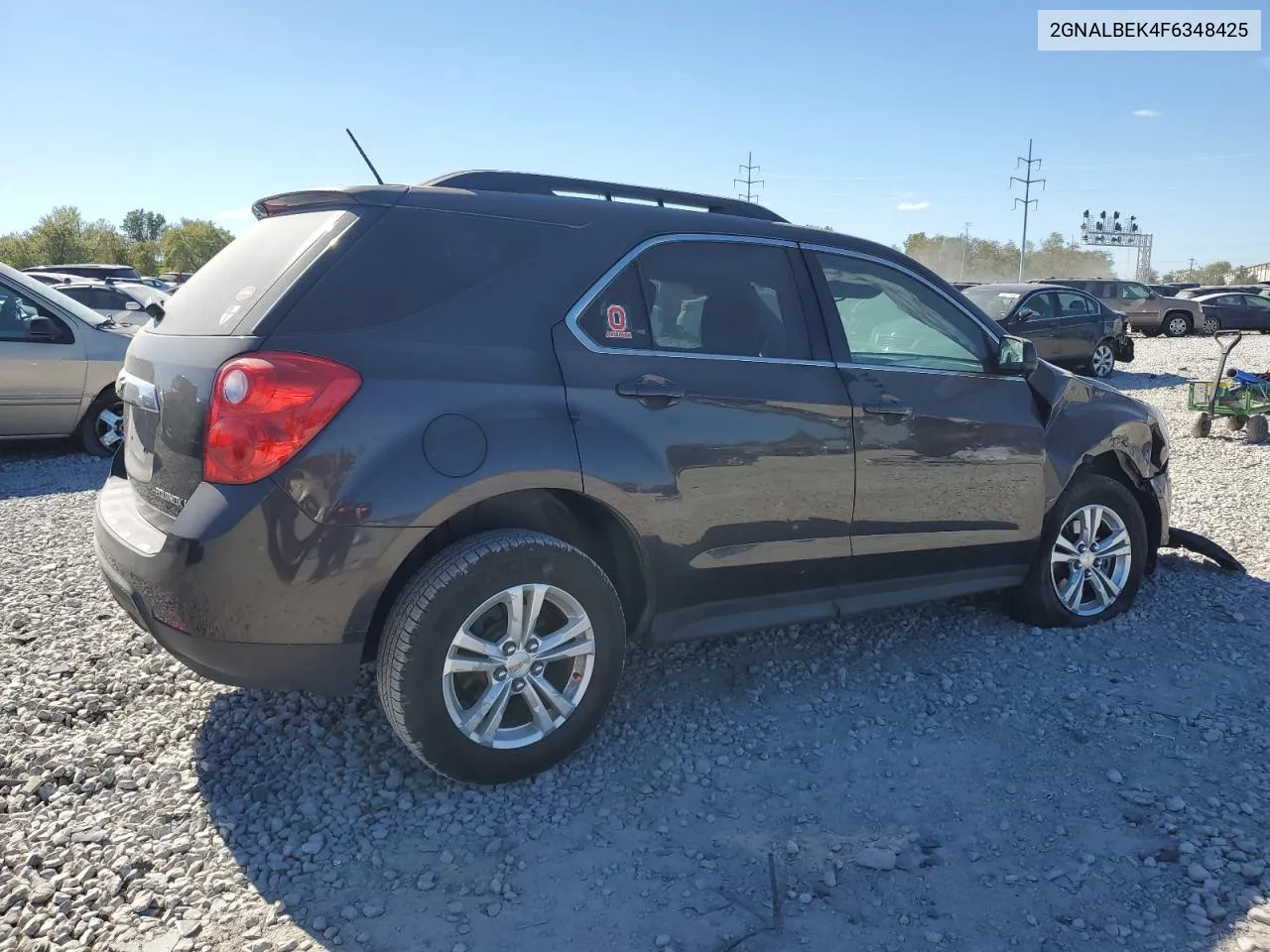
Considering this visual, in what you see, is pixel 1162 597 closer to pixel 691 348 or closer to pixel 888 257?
pixel 888 257

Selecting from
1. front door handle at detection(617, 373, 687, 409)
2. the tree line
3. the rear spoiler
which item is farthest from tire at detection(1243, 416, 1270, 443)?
the tree line

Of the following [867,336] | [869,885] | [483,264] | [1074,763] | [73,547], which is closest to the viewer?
[869,885]

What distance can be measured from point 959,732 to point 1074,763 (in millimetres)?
397

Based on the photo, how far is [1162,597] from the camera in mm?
4977

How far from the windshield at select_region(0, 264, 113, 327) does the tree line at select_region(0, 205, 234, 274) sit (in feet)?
165

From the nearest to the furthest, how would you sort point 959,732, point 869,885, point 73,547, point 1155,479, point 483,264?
point 869,885 → point 483,264 → point 959,732 → point 1155,479 → point 73,547

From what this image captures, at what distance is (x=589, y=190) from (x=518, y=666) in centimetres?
180

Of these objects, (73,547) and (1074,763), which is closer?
(1074,763)

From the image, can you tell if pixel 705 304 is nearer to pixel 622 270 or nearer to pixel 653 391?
pixel 622 270

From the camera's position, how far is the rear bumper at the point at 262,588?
264 centimetres

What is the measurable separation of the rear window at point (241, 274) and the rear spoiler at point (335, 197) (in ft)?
0.13

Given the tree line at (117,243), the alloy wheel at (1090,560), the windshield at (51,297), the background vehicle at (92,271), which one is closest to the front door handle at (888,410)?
the alloy wheel at (1090,560)

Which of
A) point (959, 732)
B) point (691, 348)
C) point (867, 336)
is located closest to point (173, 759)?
point (691, 348)

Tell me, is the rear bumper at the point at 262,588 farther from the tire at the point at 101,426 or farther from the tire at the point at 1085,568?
the tire at the point at 101,426
